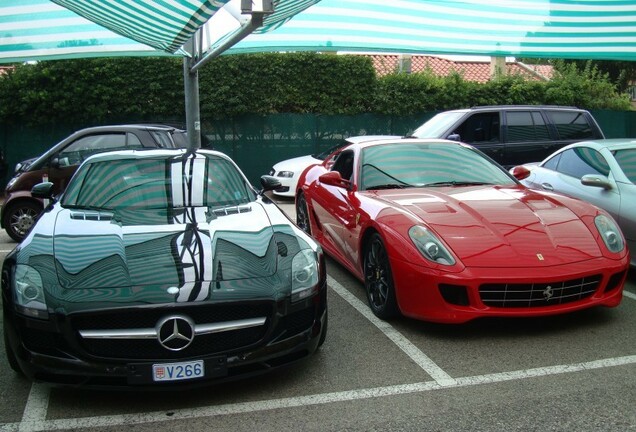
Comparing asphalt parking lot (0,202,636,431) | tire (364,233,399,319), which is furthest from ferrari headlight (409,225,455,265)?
asphalt parking lot (0,202,636,431)

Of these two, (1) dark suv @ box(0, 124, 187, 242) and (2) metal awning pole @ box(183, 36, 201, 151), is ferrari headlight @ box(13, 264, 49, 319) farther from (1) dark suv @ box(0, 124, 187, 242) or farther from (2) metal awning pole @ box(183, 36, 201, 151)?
(2) metal awning pole @ box(183, 36, 201, 151)

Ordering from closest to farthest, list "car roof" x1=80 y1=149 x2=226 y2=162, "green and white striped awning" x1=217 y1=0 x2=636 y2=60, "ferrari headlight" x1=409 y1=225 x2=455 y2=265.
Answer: "ferrari headlight" x1=409 y1=225 x2=455 y2=265 < "car roof" x1=80 y1=149 x2=226 y2=162 < "green and white striped awning" x1=217 y1=0 x2=636 y2=60

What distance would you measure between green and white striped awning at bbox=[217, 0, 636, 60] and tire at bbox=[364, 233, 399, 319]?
4673 mm

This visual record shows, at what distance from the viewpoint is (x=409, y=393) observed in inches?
137

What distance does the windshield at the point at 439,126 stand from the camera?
33.1 feet

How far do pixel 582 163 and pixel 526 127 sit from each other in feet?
13.7

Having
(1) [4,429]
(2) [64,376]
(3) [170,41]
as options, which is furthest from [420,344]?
(3) [170,41]

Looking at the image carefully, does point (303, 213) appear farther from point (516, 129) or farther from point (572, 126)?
point (572, 126)

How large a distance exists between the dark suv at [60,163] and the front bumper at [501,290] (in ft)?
16.8

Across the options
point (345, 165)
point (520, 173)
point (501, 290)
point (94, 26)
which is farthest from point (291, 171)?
point (501, 290)

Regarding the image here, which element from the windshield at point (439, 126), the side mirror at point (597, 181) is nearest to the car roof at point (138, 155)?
the side mirror at point (597, 181)

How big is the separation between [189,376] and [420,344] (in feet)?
5.69

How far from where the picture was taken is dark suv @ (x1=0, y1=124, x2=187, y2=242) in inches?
323

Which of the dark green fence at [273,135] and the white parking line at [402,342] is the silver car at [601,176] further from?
the dark green fence at [273,135]
